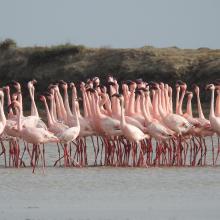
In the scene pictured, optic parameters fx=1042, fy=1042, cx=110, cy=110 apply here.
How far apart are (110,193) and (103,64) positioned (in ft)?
92.2

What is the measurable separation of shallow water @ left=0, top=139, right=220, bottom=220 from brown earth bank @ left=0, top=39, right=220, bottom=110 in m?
19.7

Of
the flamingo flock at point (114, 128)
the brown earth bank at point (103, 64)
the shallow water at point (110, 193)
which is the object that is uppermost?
the brown earth bank at point (103, 64)

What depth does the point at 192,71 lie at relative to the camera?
4019cm

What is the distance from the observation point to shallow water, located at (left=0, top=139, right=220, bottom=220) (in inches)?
539

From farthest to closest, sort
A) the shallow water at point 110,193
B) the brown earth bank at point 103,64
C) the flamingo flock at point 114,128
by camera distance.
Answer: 1. the brown earth bank at point 103,64
2. the flamingo flock at point 114,128
3. the shallow water at point 110,193

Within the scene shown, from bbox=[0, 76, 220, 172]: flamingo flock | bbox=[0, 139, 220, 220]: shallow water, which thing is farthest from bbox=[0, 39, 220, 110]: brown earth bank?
bbox=[0, 139, 220, 220]: shallow water

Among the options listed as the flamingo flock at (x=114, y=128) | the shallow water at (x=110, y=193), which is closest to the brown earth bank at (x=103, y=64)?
the flamingo flock at (x=114, y=128)

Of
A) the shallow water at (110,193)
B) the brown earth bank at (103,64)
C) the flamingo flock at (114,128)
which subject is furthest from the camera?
the brown earth bank at (103,64)

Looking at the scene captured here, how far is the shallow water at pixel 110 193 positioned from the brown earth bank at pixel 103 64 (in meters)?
19.7

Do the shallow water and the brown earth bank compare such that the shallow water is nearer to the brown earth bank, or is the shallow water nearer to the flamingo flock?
the flamingo flock

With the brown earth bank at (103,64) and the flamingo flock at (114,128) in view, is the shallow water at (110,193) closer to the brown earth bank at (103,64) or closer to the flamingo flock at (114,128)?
the flamingo flock at (114,128)

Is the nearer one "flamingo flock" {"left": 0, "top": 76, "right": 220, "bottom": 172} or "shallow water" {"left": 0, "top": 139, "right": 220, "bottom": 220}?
"shallow water" {"left": 0, "top": 139, "right": 220, "bottom": 220}

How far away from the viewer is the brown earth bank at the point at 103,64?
4006cm

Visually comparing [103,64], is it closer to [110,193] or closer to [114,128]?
[114,128]
